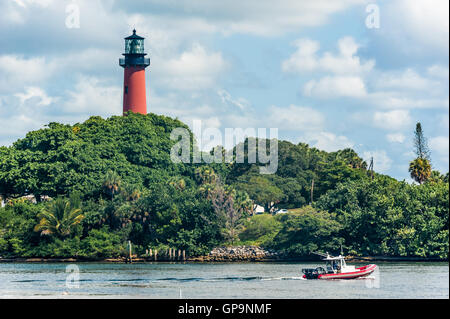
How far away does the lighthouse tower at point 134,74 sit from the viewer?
392 ft

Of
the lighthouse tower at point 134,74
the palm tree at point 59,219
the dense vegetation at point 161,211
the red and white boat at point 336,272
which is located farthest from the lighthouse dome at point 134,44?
the red and white boat at point 336,272

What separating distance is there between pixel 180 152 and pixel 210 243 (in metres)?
25.9

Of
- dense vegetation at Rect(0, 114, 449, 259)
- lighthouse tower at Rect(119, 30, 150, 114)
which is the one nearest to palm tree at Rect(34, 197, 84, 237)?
dense vegetation at Rect(0, 114, 449, 259)

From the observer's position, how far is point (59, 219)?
314 feet

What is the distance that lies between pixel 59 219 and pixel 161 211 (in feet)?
36.5

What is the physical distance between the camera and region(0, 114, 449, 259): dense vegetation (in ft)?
300

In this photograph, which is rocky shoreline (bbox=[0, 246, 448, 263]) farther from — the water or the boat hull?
the boat hull

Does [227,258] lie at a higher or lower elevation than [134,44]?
lower

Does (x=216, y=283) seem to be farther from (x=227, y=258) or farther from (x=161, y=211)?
(x=161, y=211)

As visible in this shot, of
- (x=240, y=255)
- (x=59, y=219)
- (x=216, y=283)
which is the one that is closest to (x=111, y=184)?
(x=59, y=219)

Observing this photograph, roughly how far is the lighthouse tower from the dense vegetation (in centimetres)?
1066

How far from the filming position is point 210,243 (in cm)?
9681
